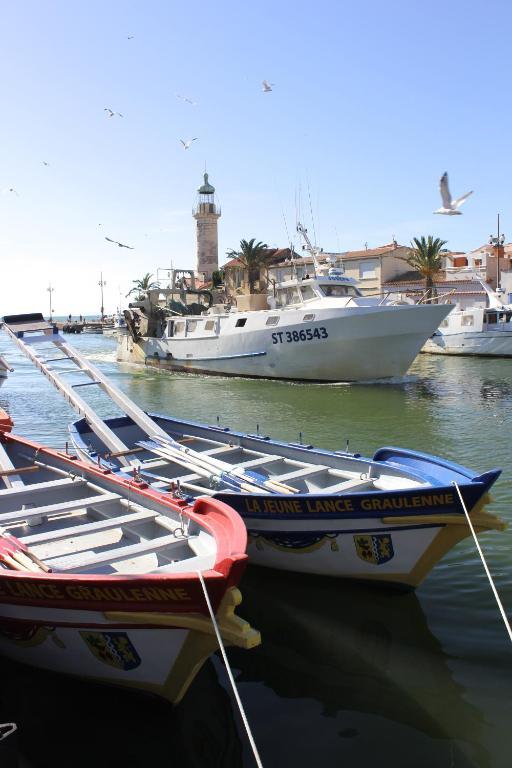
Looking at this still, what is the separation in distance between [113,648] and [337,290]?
2457 cm

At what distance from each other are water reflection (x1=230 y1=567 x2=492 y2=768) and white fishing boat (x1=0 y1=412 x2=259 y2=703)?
1161mm

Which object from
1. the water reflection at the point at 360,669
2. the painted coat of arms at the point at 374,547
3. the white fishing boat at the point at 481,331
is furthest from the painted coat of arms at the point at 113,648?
the white fishing boat at the point at 481,331

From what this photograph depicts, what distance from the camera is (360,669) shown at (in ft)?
19.7

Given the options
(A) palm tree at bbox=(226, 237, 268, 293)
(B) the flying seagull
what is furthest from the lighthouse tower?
(B) the flying seagull

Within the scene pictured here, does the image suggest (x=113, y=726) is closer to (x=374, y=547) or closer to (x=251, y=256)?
(x=374, y=547)

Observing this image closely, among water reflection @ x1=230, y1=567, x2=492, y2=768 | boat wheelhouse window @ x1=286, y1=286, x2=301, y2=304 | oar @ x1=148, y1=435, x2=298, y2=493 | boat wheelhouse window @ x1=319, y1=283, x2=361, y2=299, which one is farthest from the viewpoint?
boat wheelhouse window @ x1=286, y1=286, x2=301, y2=304

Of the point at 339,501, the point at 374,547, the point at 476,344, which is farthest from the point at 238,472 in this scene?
the point at 476,344

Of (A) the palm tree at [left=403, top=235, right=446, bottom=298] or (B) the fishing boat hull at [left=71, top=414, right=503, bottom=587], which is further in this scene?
(A) the palm tree at [left=403, top=235, right=446, bottom=298]

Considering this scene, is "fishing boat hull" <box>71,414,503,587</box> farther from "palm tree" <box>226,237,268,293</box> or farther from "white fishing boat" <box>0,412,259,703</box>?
"palm tree" <box>226,237,268,293</box>

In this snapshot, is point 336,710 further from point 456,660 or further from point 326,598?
point 326,598

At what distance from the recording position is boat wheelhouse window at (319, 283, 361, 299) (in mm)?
28062

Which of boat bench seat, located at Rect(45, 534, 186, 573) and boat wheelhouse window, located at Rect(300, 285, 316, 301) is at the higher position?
boat wheelhouse window, located at Rect(300, 285, 316, 301)

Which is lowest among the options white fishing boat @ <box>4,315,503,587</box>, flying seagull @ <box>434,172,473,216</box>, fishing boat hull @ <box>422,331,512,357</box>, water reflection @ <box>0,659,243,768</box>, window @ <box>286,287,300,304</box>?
water reflection @ <box>0,659,243,768</box>

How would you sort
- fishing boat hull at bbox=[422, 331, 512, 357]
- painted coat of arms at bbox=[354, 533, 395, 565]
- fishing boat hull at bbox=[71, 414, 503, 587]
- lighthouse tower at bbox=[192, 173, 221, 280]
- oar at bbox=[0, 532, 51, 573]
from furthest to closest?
lighthouse tower at bbox=[192, 173, 221, 280], fishing boat hull at bbox=[422, 331, 512, 357], painted coat of arms at bbox=[354, 533, 395, 565], fishing boat hull at bbox=[71, 414, 503, 587], oar at bbox=[0, 532, 51, 573]
